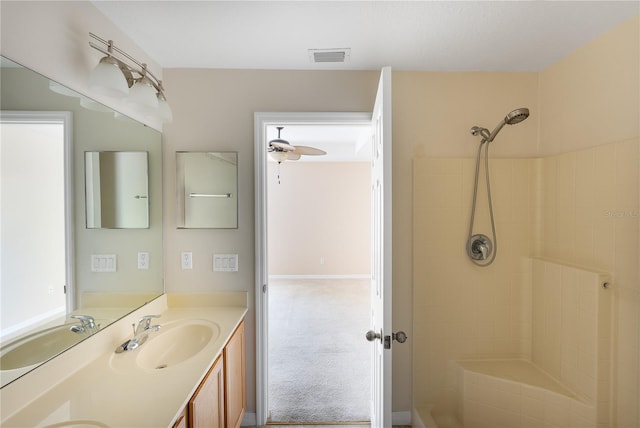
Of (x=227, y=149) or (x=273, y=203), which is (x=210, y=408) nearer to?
(x=227, y=149)

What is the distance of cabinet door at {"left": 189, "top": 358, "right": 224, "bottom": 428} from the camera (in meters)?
1.06

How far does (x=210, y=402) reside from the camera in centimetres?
122

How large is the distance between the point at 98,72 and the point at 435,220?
6.69 feet

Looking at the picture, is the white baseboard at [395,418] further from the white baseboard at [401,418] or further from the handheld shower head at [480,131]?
the handheld shower head at [480,131]

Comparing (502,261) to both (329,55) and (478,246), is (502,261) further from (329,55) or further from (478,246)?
(329,55)

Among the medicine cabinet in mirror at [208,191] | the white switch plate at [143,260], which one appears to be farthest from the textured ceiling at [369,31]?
the white switch plate at [143,260]

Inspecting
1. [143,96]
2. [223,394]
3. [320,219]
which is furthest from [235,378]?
[320,219]

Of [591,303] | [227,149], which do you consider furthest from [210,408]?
[591,303]

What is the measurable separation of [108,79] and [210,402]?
1564mm

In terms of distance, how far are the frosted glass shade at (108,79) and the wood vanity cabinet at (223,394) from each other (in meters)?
1.39

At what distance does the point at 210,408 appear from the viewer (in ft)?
4.01

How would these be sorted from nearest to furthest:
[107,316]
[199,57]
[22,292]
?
[22,292]
[107,316]
[199,57]

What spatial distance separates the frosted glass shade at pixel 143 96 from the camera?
1334mm

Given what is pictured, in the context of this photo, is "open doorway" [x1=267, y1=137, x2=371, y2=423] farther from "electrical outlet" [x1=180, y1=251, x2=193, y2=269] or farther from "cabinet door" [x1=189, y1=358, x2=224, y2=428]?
"electrical outlet" [x1=180, y1=251, x2=193, y2=269]
